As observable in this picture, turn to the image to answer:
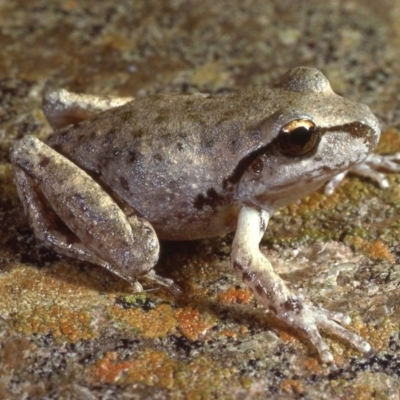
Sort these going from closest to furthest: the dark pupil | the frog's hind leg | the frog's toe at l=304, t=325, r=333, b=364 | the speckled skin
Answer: the frog's toe at l=304, t=325, r=333, b=364 < the dark pupil < the speckled skin < the frog's hind leg

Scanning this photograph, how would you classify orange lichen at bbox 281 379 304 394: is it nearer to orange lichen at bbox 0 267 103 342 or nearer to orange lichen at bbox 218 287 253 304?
orange lichen at bbox 218 287 253 304

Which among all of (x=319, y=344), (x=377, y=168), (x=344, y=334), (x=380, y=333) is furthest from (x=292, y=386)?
(x=377, y=168)

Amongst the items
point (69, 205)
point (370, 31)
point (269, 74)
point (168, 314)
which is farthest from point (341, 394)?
point (370, 31)

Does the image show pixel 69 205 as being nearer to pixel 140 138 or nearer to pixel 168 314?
pixel 140 138

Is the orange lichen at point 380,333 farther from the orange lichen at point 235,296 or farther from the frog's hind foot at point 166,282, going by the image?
the frog's hind foot at point 166,282

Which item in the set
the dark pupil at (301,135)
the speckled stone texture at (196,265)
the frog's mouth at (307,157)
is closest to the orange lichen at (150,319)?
the speckled stone texture at (196,265)

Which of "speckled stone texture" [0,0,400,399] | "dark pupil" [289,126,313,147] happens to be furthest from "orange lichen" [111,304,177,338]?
"dark pupil" [289,126,313,147]
